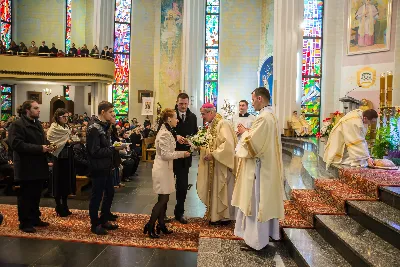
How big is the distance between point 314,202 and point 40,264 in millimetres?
3445

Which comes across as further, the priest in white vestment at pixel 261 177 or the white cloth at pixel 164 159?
the white cloth at pixel 164 159

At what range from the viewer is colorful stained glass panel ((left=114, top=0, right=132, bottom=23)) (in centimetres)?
2373

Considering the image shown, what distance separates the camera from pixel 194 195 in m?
8.54

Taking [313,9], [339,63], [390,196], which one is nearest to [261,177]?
[390,196]

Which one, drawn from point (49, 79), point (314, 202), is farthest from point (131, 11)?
point (314, 202)

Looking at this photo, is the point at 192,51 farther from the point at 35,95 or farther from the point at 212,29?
the point at 35,95

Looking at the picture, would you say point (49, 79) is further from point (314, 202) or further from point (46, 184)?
point (314, 202)

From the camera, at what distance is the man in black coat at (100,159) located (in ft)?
17.8

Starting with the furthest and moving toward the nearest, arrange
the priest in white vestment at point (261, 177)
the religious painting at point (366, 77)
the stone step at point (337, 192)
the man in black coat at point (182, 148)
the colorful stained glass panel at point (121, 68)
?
the colorful stained glass panel at point (121, 68) < the religious painting at point (366, 77) < the man in black coat at point (182, 148) < the stone step at point (337, 192) < the priest in white vestment at point (261, 177)

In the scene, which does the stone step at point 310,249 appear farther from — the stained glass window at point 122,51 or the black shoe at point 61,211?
the stained glass window at point 122,51

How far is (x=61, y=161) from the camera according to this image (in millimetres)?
6703

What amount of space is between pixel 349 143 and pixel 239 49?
17530 mm

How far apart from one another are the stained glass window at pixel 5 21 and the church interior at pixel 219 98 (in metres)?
0.11

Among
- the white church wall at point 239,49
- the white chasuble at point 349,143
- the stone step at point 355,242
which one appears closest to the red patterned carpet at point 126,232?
the stone step at point 355,242
